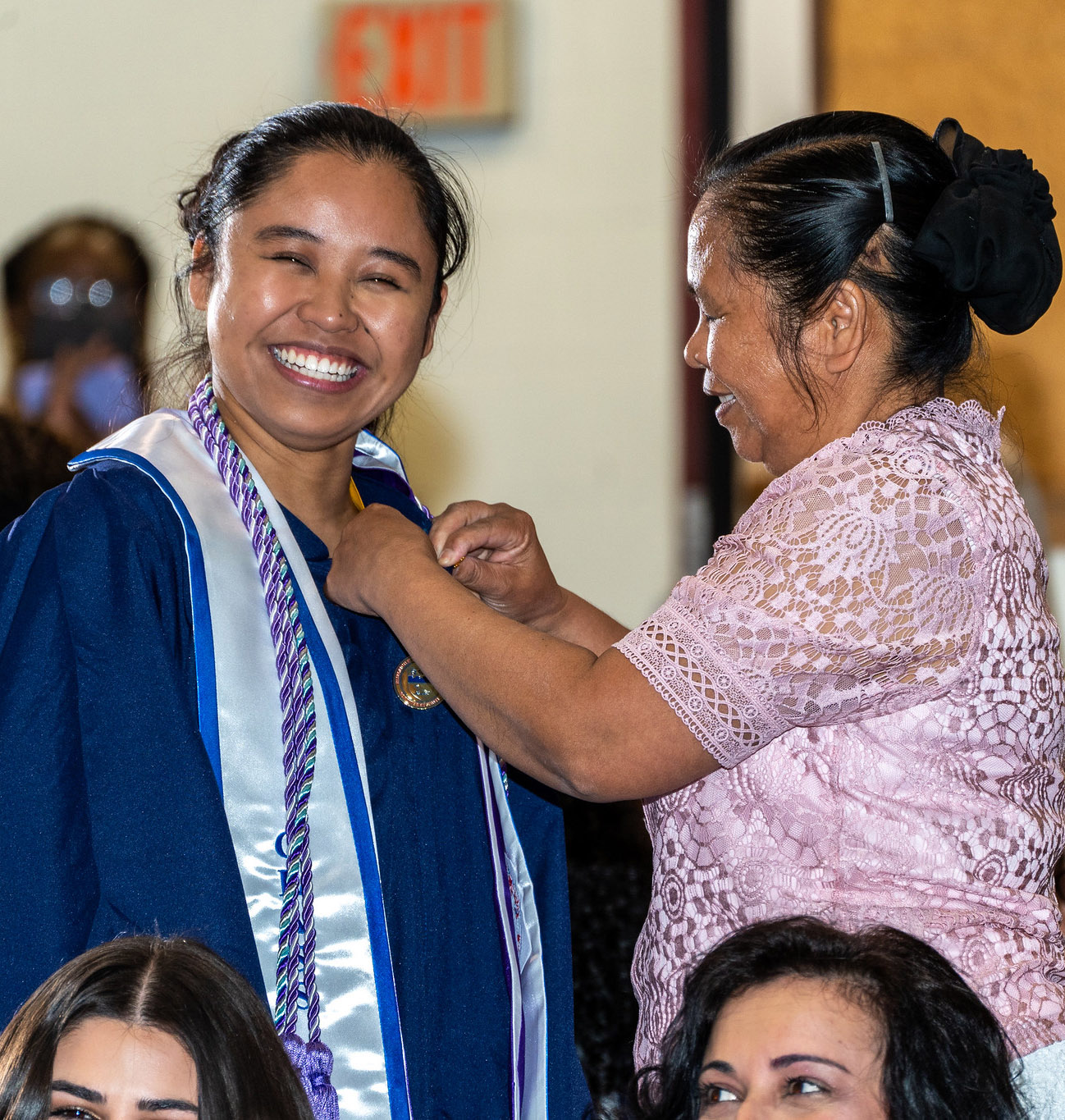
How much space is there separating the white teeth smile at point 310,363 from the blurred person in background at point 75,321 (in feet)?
7.46

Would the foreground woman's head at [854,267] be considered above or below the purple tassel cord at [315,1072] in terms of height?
above

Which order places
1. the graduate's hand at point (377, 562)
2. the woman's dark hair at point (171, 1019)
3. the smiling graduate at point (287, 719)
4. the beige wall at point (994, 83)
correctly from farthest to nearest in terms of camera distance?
the beige wall at point (994, 83) → the graduate's hand at point (377, 562) → the smiling graduate at point (287, 719) → the woman's dark hair at point (171, 1019)

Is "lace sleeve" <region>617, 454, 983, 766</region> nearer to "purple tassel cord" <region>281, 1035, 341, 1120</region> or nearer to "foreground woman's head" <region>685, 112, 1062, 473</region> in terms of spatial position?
"foreground woman's head" <region>685, 112, 1062, 473</region>

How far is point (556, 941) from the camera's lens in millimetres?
1742

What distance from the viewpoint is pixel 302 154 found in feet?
5.42

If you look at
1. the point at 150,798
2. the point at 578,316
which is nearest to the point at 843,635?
the point at 150,798

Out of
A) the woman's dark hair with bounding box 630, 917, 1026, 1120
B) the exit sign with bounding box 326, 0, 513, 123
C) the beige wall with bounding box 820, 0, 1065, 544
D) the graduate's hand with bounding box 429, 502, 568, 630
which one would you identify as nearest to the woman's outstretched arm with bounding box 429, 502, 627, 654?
the graduate's hand with bounding box 429, 502, 568, 630

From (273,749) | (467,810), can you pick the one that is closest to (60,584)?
(273,749)

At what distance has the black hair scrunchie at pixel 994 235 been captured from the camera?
1410 millimetres

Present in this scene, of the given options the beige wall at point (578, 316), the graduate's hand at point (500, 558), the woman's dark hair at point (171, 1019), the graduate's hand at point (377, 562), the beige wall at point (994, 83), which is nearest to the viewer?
the woman's dark hair at point (171, 1019)

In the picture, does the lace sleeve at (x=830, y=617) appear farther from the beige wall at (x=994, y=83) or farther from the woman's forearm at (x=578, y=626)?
the beige wall at (x=994, y=83)

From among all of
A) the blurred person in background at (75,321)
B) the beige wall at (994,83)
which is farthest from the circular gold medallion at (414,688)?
the beige wall at (994,83)

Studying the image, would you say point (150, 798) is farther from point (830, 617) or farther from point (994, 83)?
point (994, 83)

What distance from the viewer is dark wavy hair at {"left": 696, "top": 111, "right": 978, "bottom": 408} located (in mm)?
1444
